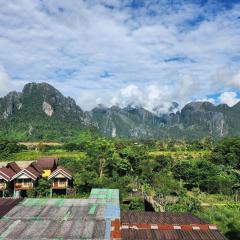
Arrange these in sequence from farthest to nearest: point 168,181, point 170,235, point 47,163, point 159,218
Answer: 1. point 47,163
2. point 168,181
3. point 159,218
4. point 170,235

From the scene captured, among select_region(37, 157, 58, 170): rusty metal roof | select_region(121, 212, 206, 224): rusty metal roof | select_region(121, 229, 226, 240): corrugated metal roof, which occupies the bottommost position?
select_region(121, 229, 226, 240): corrugated metal roof

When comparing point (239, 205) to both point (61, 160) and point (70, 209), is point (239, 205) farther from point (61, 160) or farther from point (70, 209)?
point (61, 160)

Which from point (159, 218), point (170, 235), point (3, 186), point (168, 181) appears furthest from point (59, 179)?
point (170, 235)

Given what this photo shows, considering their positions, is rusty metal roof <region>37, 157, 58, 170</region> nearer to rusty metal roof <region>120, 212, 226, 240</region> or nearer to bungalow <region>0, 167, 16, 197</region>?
bungalow <region>0, 167, 16, 197</region>

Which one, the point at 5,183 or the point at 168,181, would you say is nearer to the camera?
the point at 5,183

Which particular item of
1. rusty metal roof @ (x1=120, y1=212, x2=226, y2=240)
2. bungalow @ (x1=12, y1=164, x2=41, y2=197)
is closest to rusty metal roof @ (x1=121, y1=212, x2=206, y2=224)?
rusty metal roof @ (x1=120, y1=212, x2=226, y2=240)

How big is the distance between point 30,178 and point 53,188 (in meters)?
2.63

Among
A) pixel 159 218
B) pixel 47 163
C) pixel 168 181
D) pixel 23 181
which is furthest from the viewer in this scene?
pixel 47 163

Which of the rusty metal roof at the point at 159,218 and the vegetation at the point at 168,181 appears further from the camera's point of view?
the vegetation at the point at 168,181

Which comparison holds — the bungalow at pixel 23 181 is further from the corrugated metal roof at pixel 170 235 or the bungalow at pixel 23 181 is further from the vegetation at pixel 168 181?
the corrugated metal roof at pixel 170 235

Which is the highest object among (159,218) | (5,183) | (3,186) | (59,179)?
(59,179)

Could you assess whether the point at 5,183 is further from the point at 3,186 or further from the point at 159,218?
the point at 159,218

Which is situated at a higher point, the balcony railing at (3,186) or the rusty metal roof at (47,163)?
the rusty metal roof at (47,163)

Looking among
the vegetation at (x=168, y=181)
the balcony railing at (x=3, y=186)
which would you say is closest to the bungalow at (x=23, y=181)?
the balcony railing at (x=3, y=186)
